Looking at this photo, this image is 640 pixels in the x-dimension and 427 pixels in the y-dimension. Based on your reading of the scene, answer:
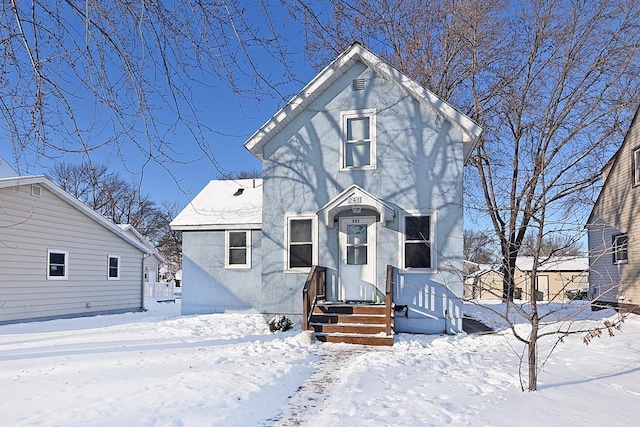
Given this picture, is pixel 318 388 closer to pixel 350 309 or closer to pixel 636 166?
pixel 350 309

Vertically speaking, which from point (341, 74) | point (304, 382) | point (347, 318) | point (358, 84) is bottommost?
point (304, 382)

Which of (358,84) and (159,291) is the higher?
(358,84)

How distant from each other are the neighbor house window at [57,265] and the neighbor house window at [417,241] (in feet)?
35.5

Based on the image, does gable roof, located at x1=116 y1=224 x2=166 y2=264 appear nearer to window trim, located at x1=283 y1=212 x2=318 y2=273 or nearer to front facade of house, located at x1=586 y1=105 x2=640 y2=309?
window trim, located at x1=283 y1=212 x2=318 y2=273

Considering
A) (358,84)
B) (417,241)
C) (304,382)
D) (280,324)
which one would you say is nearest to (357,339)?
(280,324)

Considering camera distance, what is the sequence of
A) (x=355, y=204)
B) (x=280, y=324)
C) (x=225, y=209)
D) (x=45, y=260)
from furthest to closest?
(x=225, y=209) < (x=45, y=260) < (x=280, y=324) < (x=355, y=204)

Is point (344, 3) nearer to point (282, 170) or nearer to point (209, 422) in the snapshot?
point (209, 422)

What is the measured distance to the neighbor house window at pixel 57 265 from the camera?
13.0 m

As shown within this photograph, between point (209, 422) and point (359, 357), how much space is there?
3720mm

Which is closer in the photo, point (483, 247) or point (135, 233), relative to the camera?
point (483, 247)

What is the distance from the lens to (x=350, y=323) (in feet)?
30.8

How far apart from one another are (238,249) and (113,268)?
19.1ft

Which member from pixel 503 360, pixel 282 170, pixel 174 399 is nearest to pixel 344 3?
pixel 174 399

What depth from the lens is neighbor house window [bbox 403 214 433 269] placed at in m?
10.0
